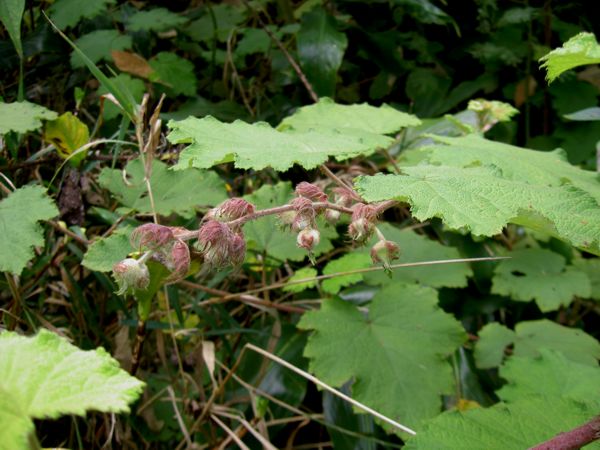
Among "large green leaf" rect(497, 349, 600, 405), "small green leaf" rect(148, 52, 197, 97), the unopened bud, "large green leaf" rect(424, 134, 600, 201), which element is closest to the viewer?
the unopened bud

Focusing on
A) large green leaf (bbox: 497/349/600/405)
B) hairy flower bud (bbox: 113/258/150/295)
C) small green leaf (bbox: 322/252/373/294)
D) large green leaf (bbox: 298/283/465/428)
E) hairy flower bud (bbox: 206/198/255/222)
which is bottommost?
large green leaf (bbox: 497/349/600/405)

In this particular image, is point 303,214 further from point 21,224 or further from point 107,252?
point 21,224

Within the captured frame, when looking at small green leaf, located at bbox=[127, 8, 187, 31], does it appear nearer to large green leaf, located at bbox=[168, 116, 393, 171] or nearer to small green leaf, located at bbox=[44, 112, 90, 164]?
small green leaf, located at bbox=[44, 112, 90, 164]

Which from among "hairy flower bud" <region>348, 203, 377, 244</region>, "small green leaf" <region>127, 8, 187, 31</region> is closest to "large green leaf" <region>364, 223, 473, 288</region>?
"hairy flower bud" <region>348, 203, 377, 244</region>

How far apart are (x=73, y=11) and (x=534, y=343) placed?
1819mm

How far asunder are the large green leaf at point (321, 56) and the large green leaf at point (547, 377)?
3.87 feet

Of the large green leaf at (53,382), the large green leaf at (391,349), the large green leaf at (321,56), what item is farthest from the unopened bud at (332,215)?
the large green leaf at (321,56)

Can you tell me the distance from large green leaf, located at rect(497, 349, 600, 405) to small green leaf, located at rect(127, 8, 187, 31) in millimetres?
1689

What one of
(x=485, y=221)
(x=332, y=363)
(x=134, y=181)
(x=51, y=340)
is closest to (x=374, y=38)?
(x=134, y=181)

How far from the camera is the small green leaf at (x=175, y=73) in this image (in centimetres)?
208

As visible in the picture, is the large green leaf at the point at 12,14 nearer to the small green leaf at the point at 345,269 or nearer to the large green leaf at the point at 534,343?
the small green leaf at the point at 345,269

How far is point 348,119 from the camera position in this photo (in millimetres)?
1429

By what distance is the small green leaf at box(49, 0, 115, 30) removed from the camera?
195 centimetres

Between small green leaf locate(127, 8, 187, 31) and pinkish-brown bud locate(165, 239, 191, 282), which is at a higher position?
pinkish-brown bud locate(165, 239, 191, 282)
